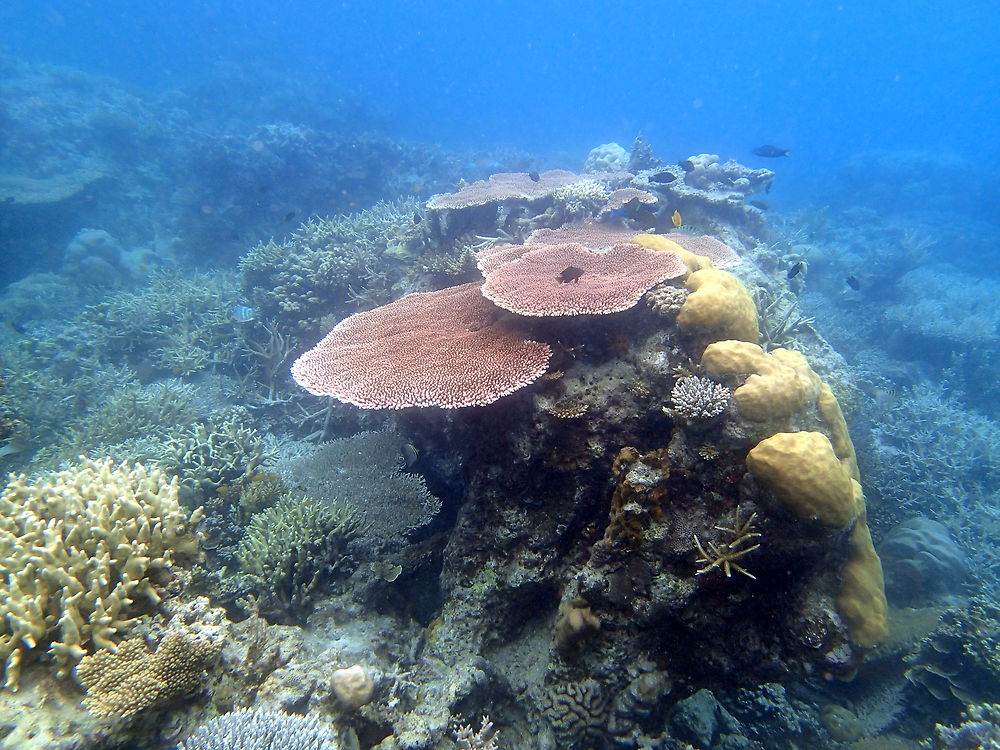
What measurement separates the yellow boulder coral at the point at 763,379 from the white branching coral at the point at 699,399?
14 cm

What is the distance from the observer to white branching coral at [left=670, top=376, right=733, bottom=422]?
3.34 m

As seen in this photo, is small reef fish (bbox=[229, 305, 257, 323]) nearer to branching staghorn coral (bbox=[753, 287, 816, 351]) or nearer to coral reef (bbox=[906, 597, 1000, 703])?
branching staghorn coral (bbox=[753, 287, 816, 351])

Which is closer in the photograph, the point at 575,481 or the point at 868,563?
the point at 868,563

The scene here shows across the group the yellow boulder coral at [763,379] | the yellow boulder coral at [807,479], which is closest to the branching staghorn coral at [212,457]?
the yellow boulder coral at [763,379]

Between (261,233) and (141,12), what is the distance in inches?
2397

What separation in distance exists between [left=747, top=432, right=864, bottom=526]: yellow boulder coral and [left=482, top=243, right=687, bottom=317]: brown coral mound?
1568mm

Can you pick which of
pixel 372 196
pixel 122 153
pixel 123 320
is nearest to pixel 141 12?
pixel 122 153

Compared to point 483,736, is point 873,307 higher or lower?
lower

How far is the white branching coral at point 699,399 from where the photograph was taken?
3.34 m

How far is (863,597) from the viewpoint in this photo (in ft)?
10.9

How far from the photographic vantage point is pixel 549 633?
3.86m

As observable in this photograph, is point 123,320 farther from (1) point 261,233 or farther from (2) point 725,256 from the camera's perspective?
(2) point 725,256

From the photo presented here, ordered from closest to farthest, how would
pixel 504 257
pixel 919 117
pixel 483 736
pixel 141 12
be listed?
pixel 483 736
pixel 504 257
pixel 141 12
pixel 919 117

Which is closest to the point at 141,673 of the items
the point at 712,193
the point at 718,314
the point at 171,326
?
the point at 718,314
